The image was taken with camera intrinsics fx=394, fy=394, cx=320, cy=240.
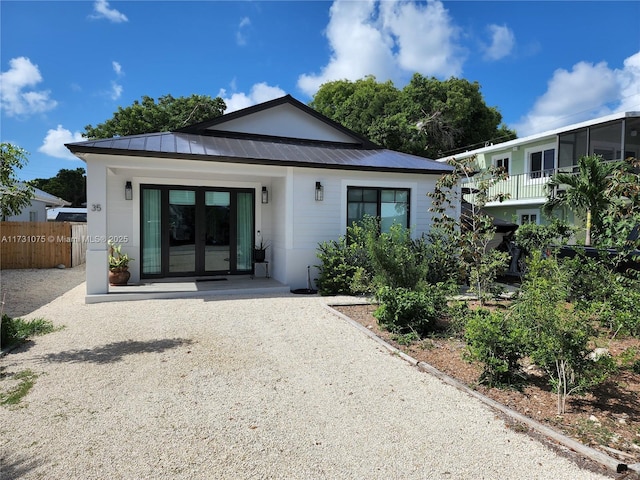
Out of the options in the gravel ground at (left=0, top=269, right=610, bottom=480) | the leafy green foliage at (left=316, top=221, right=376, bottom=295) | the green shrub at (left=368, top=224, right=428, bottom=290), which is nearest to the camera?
the gravel ground at (left=0, top=269, right=610, bottom=480)

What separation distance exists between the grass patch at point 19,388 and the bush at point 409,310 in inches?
171

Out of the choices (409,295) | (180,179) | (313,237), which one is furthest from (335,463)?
(180,179)

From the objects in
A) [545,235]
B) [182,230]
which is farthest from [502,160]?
[182,230]

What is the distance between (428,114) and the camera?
94.1ft

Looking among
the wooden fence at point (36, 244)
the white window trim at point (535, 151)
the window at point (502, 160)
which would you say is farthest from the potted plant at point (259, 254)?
the window at point (502, 160)

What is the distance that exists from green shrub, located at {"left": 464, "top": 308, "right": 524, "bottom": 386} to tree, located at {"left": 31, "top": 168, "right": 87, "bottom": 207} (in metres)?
46.8

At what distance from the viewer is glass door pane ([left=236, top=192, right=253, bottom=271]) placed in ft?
36.2

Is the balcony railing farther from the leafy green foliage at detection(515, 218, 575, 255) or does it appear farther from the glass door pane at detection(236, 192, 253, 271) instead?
the glass door pane at detection(236, 192, 253, 271)

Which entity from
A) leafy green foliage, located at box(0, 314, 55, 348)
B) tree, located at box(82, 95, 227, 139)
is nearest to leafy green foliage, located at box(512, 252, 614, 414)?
leafy green foliage, located at box(0, 314, 55, 348)

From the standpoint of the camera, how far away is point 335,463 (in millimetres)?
2713

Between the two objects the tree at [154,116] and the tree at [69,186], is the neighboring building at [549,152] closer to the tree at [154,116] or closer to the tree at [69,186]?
the tree at [154,116]

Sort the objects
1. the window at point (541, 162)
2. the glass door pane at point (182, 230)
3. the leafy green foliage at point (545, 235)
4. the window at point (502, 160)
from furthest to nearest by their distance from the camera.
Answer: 1. the window at point (502, 160)
2. the window at point (541, 162)
3. the glass door pane at point (182, 230)
4. the leafy green foliage at point (545, 235)

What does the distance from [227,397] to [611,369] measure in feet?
11.2

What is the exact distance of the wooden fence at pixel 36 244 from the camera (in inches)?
545
